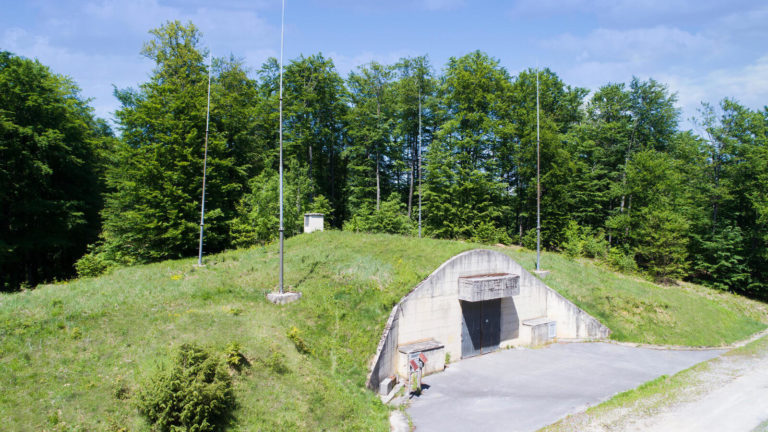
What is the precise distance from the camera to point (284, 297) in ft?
47.6

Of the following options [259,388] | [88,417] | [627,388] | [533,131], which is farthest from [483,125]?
[88,417]

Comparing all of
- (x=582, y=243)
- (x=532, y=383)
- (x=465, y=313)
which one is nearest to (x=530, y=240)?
(x=582, y=243)

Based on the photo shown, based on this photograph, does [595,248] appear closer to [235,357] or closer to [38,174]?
[235,357]

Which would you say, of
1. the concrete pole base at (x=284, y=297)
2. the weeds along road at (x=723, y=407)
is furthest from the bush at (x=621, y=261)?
the concrete pole base at (x=284, y=297)

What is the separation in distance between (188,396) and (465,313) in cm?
1215

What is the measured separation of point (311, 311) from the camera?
14.0m

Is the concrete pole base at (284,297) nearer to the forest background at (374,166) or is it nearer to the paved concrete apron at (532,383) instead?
the paved concrete apron at (532,383)

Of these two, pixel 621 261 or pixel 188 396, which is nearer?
pixel 188 396

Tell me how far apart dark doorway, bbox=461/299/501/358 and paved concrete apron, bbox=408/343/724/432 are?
0.48 m

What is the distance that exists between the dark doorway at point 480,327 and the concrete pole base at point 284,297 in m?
7.55

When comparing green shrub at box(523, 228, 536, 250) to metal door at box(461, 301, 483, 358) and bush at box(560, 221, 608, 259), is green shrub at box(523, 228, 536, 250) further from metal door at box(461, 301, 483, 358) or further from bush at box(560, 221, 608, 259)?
metal door at box(461, 301, 483, 358)

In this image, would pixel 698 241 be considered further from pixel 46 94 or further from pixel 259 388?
pixel 46 94

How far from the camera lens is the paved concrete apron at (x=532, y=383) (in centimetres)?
1153

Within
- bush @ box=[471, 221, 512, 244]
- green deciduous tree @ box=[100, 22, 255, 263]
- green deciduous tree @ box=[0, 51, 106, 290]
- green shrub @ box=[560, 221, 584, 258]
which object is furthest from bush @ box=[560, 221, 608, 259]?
green deciduous tree @ box=[0, 51, 106, 290]
